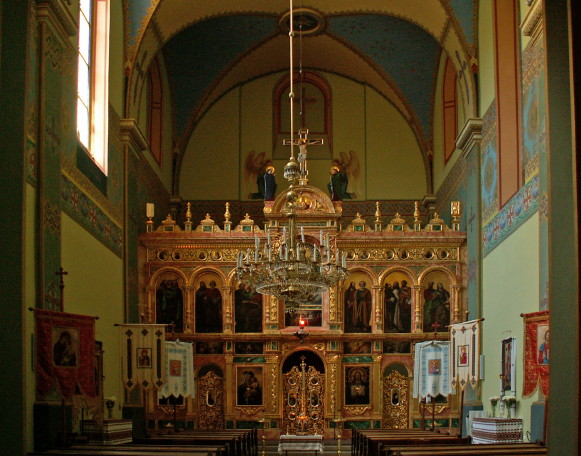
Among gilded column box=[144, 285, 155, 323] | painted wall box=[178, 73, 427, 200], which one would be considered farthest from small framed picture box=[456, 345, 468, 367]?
painted wall box=[178, 73, 427, 200]

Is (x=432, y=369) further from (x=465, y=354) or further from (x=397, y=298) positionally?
(x=397, y=298)

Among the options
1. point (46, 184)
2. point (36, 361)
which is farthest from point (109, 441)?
point (46, 184)

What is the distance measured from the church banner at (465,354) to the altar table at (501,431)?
8.29 feet

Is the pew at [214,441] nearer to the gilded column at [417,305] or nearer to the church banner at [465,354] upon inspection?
the church banner at [465,354]

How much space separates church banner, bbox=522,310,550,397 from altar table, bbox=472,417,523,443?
98cm

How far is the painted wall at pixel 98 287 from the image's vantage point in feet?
51.5

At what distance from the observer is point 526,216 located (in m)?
16.0

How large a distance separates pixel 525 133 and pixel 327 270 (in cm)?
434

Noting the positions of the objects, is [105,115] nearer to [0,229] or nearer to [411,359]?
[0,229]

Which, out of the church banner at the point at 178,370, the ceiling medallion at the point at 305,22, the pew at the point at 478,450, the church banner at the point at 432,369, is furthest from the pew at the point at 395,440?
the ceiling medallion at the point at 305,22

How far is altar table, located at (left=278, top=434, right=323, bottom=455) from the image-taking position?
19.3m

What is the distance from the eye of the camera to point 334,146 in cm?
2772

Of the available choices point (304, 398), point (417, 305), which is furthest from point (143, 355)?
point (417, 305)

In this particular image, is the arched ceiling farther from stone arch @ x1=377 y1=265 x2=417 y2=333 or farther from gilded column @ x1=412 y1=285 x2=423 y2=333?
gilded column @ x1=412 y1=285 x2=423 y2=333
